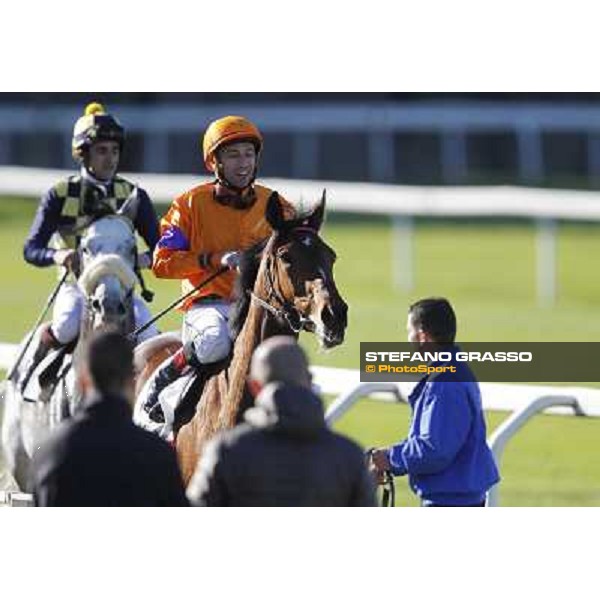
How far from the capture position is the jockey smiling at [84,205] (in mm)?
9312

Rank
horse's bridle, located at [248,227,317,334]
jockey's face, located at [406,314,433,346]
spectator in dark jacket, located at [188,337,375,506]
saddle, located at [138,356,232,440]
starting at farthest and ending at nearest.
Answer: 1. saddle, located at [138,356,232,440]
2. horse's bridle, located at [248,227,317,334]
3. jockey's face, located at [406,314,433,346]
4. spectator in dark jacket, located at [188,337,375,506]

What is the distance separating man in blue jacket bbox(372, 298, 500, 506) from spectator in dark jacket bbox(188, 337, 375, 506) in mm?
1299

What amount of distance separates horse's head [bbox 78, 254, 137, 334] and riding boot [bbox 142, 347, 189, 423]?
0.37 m

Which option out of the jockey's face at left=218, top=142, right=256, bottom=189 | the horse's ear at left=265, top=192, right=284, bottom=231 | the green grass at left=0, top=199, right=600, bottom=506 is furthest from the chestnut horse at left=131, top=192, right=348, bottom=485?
the green grass at left=0, top=199, right=600, bottom=506

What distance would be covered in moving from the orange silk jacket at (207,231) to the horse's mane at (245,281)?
0.99 ft

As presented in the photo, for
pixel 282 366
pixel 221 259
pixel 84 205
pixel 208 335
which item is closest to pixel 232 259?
pixel 221 259

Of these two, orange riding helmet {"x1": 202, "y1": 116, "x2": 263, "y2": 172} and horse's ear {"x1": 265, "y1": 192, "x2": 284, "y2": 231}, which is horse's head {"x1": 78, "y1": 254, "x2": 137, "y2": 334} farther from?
horse's ear {"x1": 265, "y1": 192, "x2": 284, "y2": 231}

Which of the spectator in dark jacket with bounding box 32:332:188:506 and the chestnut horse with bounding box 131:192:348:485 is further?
the chestnut horse with bounding box 131:192:348:485

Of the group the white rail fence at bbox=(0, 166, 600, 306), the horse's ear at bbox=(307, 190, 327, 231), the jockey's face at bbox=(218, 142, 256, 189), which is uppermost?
the white rail fence at bbox=(0, 166, 600, 306)

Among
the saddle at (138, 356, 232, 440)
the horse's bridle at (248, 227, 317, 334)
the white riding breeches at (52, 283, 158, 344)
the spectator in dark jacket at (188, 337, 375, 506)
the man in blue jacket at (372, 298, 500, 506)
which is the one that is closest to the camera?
the spectator in dark jacket at (188, 337, 375, 506)

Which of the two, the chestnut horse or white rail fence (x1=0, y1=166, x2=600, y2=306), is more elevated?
white rail fence (x1=0, y1=166, x2=600, y2=306)

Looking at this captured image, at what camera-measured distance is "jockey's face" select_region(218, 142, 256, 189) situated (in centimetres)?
864

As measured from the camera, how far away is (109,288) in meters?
8.83

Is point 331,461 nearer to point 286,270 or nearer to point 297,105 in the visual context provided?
point 286,270
